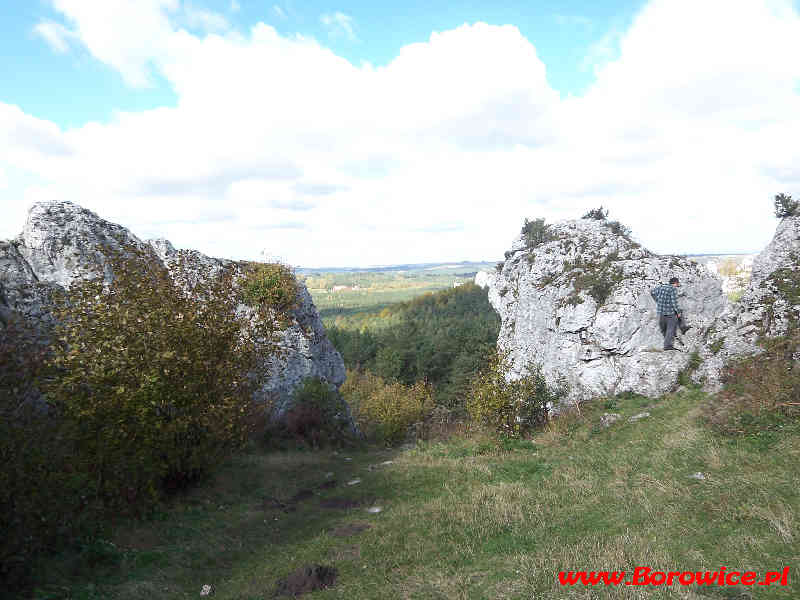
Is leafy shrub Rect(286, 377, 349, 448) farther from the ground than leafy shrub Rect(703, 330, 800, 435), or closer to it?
closer to it

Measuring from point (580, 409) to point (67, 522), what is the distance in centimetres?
1570

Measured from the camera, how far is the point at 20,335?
28.8ft

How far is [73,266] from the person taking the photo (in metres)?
14.2

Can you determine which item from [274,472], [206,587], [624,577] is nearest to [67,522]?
[206,587]

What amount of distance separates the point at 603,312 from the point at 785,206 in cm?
829

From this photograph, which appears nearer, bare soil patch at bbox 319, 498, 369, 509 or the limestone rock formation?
bare soil patch at bbox 319, 498, 369, 509

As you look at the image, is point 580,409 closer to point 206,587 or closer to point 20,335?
point 206,587

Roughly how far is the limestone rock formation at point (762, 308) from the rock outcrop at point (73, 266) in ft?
49.9

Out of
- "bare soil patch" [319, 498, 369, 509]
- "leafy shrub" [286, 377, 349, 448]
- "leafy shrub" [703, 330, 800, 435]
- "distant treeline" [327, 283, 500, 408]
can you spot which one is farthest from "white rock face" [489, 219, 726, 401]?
"distant treeline" [327, 283, 500, 408]

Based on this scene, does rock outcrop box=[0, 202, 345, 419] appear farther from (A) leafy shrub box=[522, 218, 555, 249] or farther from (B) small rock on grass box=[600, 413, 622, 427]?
(A) leafy shrub box=[522, 218, 555, 249]

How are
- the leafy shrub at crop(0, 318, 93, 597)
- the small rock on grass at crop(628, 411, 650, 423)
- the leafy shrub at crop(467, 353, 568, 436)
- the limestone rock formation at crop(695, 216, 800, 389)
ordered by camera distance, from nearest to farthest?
the leafy shrub at crop(0, 318, 93, 597) < the limestone rock formation at crop(695, 216, 800, 389) < the small rock on grass at crop(628, 411, 650, 423) < the leafy shrub at crop(467, 353, 568, 436)

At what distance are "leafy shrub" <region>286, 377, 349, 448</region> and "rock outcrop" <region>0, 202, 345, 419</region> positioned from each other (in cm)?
78

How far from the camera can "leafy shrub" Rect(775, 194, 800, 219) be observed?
17.7 meters

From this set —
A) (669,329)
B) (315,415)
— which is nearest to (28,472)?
(315,415)
